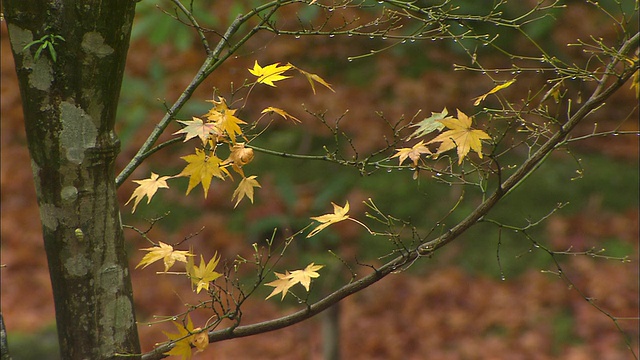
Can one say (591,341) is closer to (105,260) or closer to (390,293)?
(390,293)

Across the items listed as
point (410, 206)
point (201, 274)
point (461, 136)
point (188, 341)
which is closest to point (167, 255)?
point (201, 274)

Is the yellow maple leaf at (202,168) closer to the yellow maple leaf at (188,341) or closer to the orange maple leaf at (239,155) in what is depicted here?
the orange maple leaf at (239,155)

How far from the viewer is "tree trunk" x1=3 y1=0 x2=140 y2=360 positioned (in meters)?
1.49

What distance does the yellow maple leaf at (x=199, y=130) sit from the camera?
163 cm

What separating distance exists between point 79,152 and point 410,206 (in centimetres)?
431

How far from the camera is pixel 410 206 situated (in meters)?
5.66

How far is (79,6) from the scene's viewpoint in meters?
1.48

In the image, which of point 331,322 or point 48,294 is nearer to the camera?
point 331,322

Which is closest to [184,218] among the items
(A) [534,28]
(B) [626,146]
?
(A) [534,28]

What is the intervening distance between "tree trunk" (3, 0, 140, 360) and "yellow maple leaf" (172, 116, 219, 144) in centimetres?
16

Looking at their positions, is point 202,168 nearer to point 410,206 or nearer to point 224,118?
point 224,118

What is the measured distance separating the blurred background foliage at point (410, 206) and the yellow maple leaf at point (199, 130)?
288cm

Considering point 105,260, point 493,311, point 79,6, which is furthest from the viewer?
point 493,311

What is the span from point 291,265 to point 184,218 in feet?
Answer: 3.92
